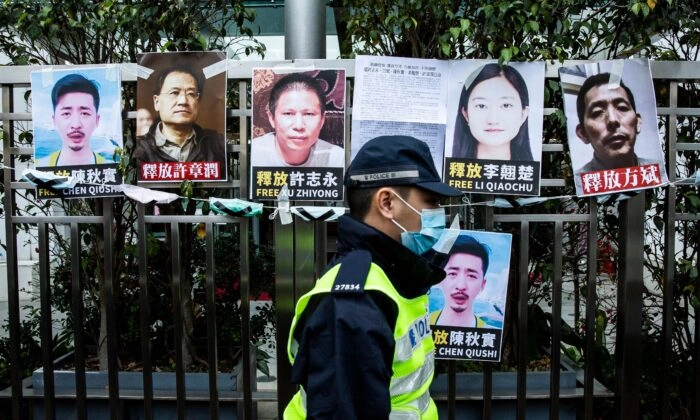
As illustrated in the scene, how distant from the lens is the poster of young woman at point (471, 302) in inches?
145

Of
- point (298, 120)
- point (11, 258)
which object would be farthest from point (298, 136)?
point (11, 258)

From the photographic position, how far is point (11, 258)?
12.6 ft

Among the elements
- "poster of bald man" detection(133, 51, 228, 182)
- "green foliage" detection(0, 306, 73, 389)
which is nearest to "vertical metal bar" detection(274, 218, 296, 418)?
"poster of bald man" detection(133, 51, 228, 182)

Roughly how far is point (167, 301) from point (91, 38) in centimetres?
206

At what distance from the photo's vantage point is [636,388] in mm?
3695

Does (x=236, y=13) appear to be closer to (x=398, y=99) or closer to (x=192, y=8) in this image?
(x=192, y=8)

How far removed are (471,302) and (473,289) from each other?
0.26ft

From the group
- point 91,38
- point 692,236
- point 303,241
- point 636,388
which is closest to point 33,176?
point 91,38

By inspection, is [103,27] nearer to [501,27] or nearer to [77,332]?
[77,332]

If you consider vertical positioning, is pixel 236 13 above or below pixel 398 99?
above

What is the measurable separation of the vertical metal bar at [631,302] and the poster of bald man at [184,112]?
2406 millimetres

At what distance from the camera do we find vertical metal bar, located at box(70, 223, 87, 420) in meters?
3.77

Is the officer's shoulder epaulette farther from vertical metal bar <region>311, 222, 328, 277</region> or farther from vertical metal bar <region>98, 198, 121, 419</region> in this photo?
vertical metal bar <region>98, 198, 121, 419</region>

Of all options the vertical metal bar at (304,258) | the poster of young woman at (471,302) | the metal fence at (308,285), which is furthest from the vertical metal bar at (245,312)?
the poster of young woman at (471,302)
